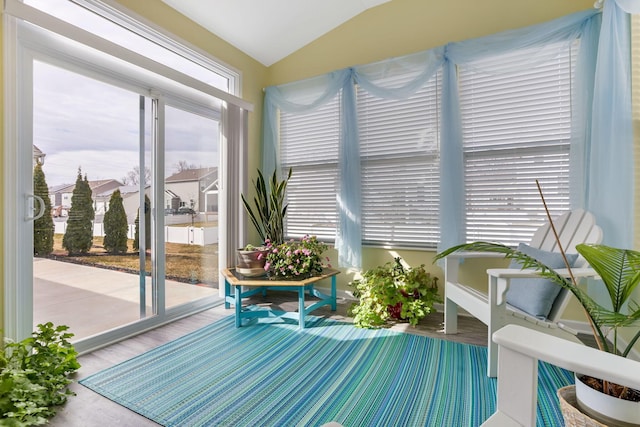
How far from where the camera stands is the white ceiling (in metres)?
2.86

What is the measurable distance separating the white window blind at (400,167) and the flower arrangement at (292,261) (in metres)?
0.71

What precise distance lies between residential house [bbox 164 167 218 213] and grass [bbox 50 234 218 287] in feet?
1.24

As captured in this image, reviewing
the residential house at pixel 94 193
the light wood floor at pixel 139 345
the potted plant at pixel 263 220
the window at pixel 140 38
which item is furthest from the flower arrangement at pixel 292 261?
the window at pixel 140 38

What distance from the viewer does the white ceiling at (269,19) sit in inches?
112

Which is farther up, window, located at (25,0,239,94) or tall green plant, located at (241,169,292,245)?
window, located at (25,0,239,94)

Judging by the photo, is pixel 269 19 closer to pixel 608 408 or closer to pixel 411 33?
pixel 411 33

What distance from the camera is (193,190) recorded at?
10.2 feet

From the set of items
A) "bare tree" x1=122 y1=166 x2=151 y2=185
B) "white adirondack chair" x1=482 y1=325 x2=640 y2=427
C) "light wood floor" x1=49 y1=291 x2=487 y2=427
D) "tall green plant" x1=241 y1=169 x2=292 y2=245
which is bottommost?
"light wood floor" x1=49 y1=291 x2=487 y2=427

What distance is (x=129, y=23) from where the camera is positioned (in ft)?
8.04

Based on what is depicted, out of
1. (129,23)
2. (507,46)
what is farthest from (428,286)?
(129,23)

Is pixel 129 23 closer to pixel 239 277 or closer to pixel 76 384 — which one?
pixel 239 277

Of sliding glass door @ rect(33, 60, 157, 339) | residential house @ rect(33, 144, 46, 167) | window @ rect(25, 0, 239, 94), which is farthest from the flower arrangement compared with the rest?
window @ rect(25, 0, 239, 94)

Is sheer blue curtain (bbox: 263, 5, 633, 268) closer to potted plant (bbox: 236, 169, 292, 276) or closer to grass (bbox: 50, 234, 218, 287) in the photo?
potted plant (bbox: 236, 169, 292, 276)

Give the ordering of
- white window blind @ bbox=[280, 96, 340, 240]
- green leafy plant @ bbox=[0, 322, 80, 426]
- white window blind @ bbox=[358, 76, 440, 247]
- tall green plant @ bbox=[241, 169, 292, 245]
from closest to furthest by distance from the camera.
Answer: green leafy plant @ bbox=[0, 322, 80, 426] → white window blind @ bbox=[358, 76, 440, 247] → tall green plant @ bbox=[241, 169, 292, 245] → white window blind @ bbox=[280, 96, 340, 240]
